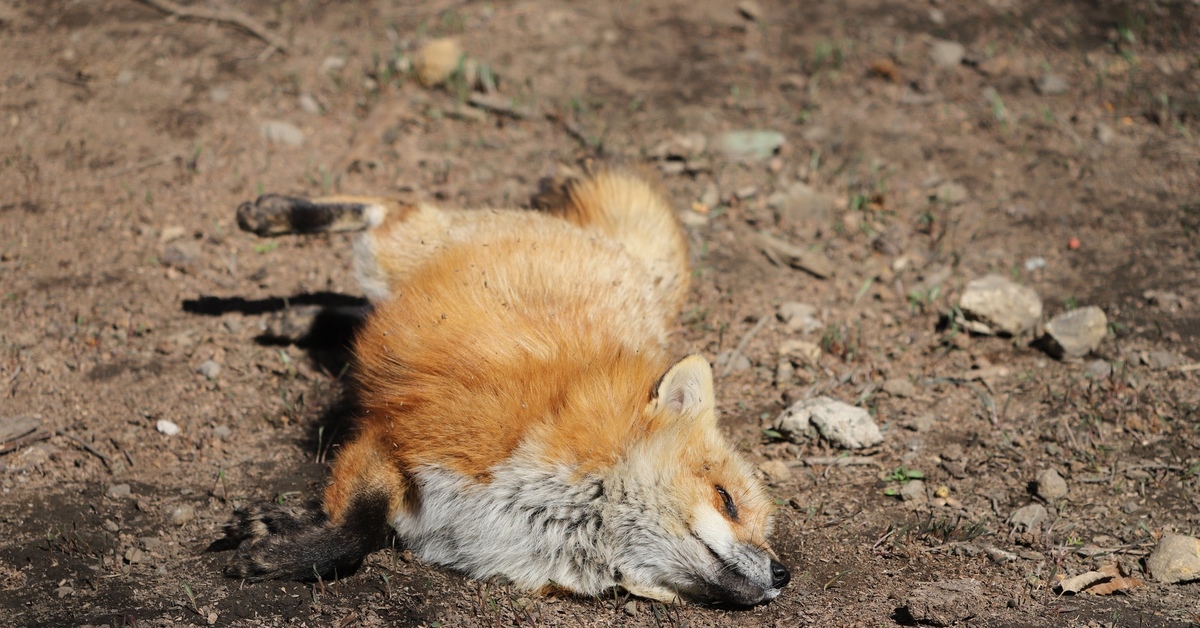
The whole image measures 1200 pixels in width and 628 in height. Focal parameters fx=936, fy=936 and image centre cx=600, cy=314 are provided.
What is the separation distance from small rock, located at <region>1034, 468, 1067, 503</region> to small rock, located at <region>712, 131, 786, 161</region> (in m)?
2.80

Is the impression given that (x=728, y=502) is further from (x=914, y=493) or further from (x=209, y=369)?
(x=209, y=369)

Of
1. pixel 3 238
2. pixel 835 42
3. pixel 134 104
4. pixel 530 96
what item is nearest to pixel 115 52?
pixel 134 104

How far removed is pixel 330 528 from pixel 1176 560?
128 inches

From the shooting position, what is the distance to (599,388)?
11.6 feet

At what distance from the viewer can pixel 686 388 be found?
3.70 m

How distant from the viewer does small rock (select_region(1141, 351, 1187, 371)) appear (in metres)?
4.61

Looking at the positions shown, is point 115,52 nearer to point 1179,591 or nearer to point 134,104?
point 134,104

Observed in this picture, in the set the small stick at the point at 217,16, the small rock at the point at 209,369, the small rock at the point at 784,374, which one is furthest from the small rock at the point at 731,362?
the small stick at the point at 217,16

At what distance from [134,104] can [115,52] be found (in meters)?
0.59

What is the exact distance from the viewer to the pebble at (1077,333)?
4.71 m

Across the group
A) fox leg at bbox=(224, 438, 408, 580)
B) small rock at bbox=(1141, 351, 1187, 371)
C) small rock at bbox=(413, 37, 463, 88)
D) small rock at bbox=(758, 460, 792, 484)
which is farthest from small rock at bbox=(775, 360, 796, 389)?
small rock at bbox=(413, 37, 463, 88)

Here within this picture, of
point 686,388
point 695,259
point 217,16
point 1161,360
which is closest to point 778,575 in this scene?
point 686,388

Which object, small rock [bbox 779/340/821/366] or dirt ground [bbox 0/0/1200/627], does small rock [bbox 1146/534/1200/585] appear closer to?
dirt ground [bbox 0/0/1200/627]

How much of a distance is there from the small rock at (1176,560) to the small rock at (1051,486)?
0.43m
